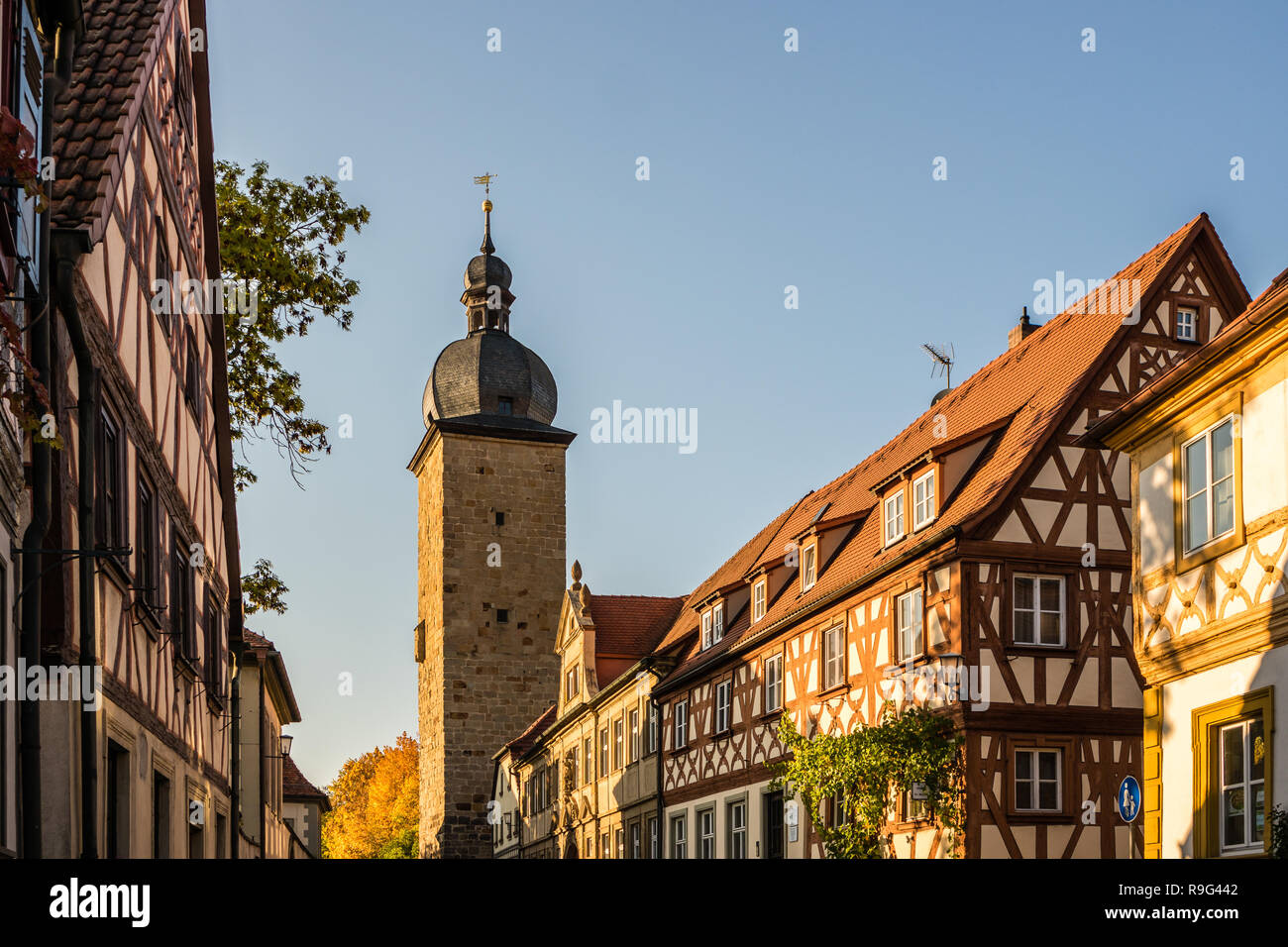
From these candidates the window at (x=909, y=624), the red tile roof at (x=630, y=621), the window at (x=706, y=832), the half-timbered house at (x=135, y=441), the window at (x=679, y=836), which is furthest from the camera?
the red tile roof at (x=630, y=621)

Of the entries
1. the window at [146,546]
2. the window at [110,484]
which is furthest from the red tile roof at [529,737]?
the window at [110,484]

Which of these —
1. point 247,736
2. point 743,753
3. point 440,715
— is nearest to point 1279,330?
point 743,753

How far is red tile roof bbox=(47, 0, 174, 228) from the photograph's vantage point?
10.7 m

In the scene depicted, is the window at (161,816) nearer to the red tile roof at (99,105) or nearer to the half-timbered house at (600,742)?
the red tile roof at (99,105)

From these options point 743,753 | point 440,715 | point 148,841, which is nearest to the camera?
point 148,841

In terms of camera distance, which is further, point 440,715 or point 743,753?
point 440,715

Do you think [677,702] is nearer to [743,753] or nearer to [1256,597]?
[743,753]

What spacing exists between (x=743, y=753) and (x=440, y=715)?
97.3 ft

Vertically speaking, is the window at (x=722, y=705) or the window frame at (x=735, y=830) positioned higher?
the window at (x=722, y=705)

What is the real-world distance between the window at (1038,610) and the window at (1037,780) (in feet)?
4.87

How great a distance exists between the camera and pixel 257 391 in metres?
20.5

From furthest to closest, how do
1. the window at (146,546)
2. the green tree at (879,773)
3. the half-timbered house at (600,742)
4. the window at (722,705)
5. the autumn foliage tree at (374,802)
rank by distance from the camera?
the autumn foliage tree at (374,802), the half-timbered house at (600,742), the window at (722,705), the green tree at (879,773), the window at (146,546)

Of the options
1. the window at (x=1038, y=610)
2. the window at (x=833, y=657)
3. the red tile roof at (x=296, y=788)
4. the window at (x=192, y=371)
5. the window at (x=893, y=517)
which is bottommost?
the red tile roof at (x=296, y=788)

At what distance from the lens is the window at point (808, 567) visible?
28.9 m
